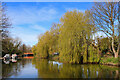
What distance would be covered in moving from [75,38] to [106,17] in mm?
5537

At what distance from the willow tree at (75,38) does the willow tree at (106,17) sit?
1208 mm

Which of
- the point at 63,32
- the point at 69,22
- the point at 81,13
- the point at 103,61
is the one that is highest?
the point at 81,13

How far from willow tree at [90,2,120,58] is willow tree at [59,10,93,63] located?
47.6 inches

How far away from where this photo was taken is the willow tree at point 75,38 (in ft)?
57.3

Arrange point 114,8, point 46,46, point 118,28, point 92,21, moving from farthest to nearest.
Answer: point 46,46
point 92,21
point 114,8
point 118,28

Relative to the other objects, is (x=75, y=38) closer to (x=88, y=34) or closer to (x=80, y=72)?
(x=88, y=34)

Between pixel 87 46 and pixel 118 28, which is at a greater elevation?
pixel 118 28

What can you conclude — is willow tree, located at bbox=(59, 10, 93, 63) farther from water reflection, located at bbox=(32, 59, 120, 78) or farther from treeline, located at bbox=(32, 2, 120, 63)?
water reflection, located at bbox=(32, 59, 120, 78)

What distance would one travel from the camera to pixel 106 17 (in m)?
17.6

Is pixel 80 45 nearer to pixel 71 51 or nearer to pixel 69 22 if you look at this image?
pixel 71 51

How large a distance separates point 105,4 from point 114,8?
139 cm

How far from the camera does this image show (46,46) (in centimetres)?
3219

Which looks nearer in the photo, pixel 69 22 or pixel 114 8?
pixel 114 8

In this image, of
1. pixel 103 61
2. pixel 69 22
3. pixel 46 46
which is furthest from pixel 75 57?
pixel 46 46
